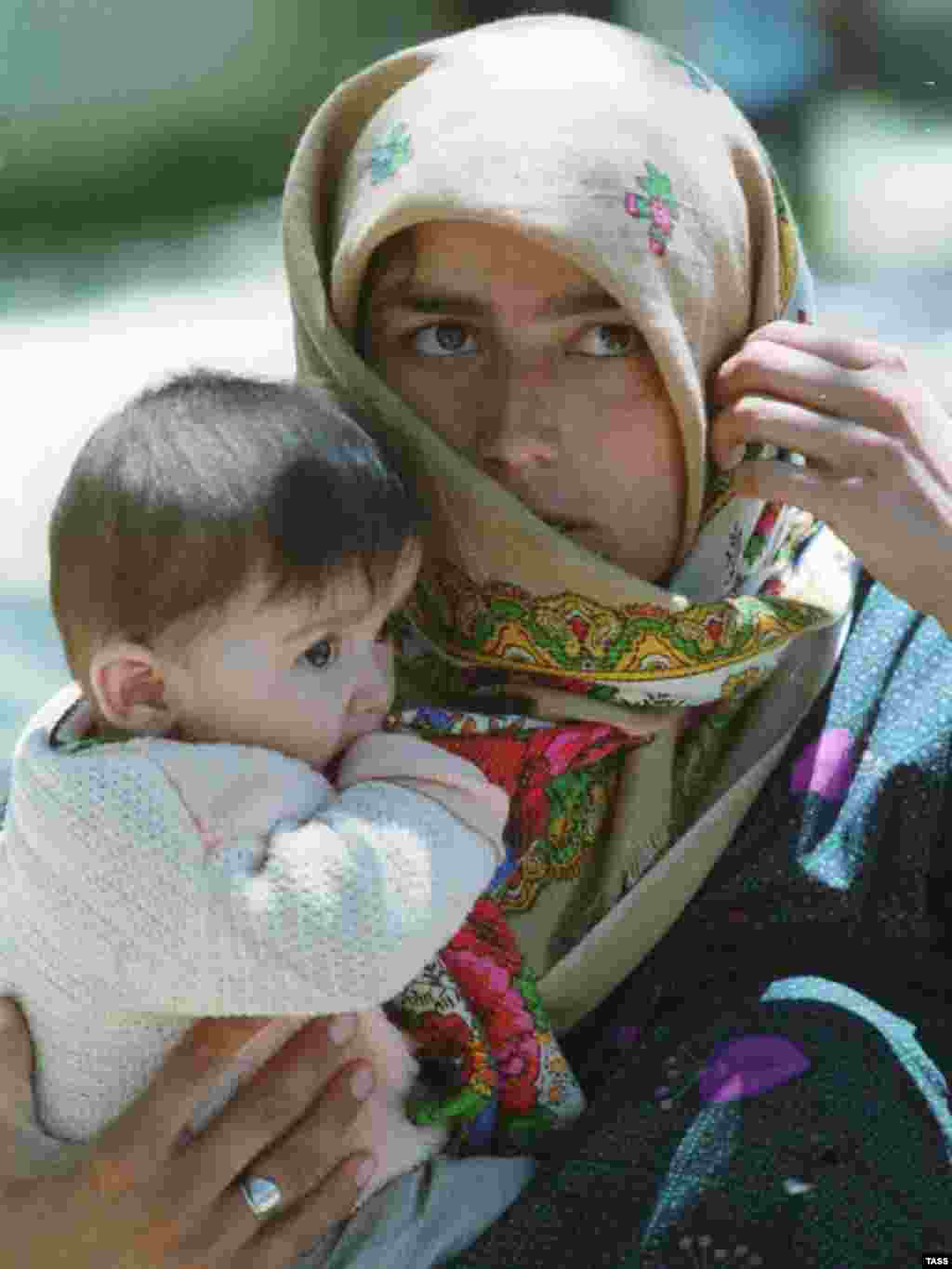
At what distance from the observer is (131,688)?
1895 millimetres

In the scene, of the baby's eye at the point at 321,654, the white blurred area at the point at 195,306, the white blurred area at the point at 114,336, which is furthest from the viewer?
the white blurred area at the point at 114,336

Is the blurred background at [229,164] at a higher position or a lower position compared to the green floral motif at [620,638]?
lower

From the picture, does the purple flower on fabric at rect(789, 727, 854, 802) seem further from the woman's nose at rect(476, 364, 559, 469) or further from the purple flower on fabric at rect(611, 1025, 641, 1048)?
the woman's nose at rect(476, 364, 559, 469)

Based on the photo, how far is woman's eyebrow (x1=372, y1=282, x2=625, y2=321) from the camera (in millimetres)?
2262

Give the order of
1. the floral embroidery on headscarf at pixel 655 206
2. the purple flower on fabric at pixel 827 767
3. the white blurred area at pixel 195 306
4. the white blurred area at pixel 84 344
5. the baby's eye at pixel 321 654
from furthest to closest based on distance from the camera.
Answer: the white blurred area at pixel 195 306, the white blurred area at pixel 84 344, the purple flower on fabric at pixel 827 767, the floral embroidery on headscarf at pixel 655 206, the baby's eye at pixel 321 654

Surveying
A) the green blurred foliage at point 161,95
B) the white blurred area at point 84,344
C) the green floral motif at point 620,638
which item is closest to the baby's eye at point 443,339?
the green floral motif at point 620,638

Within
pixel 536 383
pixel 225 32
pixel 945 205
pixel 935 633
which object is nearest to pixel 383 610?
pixel 536 383

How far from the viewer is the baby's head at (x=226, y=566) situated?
1.84 m

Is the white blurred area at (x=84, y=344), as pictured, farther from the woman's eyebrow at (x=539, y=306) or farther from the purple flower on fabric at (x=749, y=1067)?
the purple flower on fabric at (x=749, y=1067)

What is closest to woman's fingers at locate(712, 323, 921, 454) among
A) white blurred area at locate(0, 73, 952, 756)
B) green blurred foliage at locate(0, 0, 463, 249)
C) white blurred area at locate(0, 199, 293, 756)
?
white blurred area at locate(0, 73, 952, 756)

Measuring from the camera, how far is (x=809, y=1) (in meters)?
7.55

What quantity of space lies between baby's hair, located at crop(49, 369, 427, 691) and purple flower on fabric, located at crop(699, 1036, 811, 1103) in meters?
0.60

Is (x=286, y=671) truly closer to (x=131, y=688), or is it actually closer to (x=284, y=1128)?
(x=131, y=688)

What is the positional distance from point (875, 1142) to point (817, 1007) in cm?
15
